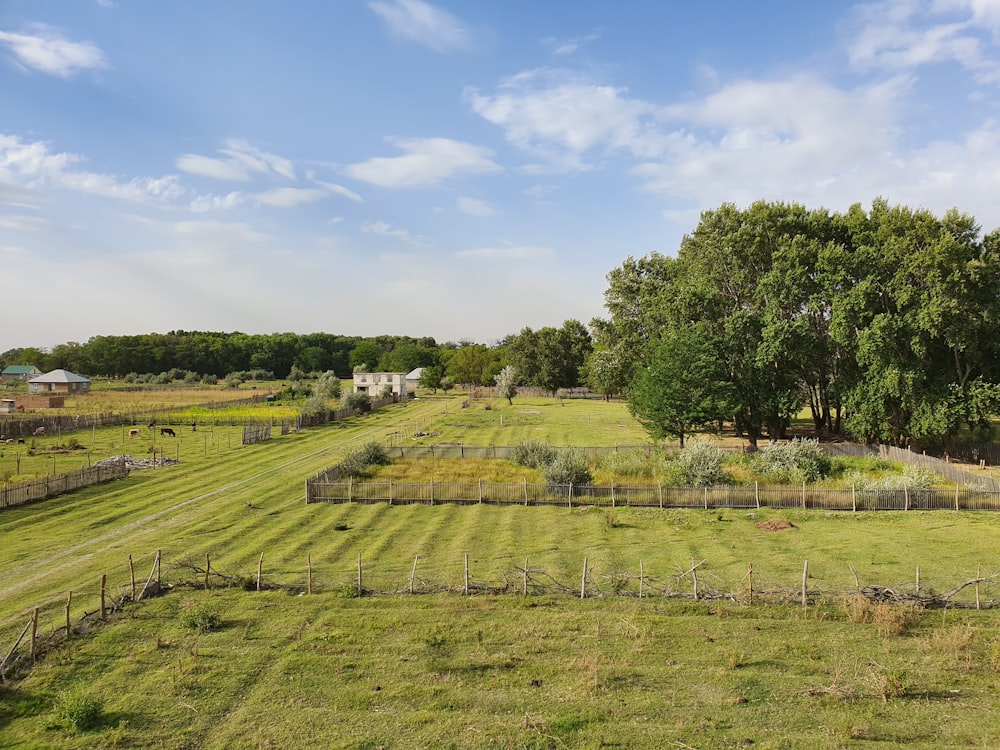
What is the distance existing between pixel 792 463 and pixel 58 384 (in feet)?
426

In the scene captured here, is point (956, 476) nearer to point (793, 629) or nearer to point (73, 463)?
point (793, 629)

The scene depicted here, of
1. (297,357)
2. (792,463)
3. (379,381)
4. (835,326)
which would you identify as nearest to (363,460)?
(792,463)

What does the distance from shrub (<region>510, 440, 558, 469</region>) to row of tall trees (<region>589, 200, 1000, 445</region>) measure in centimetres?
1021

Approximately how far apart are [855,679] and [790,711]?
85.8 inches

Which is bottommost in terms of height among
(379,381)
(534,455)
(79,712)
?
(79,712)

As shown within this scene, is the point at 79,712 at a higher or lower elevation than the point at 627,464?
lower

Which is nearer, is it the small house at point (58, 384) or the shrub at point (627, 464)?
the shrub at point (627, 464)

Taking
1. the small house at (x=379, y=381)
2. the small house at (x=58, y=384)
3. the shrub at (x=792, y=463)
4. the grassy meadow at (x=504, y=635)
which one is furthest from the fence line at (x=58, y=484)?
the small house at (x=58, y=384)

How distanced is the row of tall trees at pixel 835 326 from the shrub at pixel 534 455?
33.5 ft

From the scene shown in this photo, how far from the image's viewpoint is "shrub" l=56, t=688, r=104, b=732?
482 inches

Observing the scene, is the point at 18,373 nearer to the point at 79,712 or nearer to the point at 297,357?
the point at 297,357

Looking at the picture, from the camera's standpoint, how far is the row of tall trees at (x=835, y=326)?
42719 mm

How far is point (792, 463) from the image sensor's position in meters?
37.3

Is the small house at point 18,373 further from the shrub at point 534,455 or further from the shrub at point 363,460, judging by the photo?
the shrub at point 534,455
